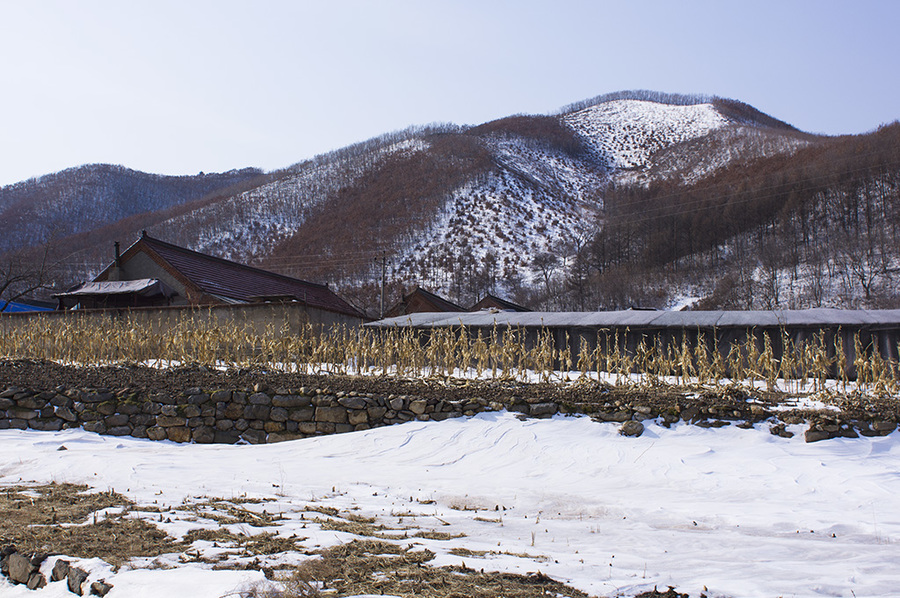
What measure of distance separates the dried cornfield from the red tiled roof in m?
5.59

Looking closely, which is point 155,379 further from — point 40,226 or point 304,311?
point 40,226

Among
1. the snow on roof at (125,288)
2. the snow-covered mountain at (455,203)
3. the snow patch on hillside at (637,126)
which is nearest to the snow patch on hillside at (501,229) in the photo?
the snow-covered mountain at (455,203)

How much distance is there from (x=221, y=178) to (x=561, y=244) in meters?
112

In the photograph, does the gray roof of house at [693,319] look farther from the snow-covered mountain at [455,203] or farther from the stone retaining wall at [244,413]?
the snow-covered mountain at [455,203]

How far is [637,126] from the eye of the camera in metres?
133

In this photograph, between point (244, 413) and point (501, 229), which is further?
point (501, 229)

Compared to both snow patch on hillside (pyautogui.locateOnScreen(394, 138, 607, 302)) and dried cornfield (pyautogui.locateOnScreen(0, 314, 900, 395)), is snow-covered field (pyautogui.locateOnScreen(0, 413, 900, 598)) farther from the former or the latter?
snow patch on hillside (pyautogui.locateOnScreen(394, 138, 607, 302))

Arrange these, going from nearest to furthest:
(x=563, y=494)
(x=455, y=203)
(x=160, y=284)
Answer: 1. (x=563, y=494)
2. (x=160, y=284)
3. (x=455, y=203)

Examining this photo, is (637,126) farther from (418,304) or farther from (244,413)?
→ (244,413)

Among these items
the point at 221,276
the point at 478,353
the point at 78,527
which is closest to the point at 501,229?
the point at 221,276

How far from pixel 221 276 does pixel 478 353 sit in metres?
16.9

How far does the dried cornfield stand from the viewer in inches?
461

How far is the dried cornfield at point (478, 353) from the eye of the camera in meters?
11.7

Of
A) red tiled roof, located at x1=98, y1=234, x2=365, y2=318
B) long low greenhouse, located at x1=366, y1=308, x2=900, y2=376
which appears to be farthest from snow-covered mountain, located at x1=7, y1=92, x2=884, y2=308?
long low greenhouse, located at x1=366, y1=308, x2=900, y2=376
